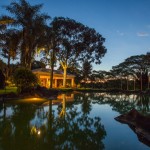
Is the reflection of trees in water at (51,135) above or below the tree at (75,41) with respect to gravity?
below

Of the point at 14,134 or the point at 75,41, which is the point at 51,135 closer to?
the point at 14,134

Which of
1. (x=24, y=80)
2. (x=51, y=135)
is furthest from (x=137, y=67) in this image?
(x=51, y=135)

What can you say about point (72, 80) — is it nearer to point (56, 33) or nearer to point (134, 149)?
point (56, 33)

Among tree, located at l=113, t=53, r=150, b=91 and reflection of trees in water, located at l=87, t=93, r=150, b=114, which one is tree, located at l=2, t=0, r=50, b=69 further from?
tree, located at l=113, t=53, r=150, b=91

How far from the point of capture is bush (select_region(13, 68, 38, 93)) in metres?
22.8

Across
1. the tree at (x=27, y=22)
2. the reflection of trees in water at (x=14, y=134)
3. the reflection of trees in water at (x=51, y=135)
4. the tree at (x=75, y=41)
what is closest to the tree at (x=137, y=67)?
the tree at (x=75, y=41)

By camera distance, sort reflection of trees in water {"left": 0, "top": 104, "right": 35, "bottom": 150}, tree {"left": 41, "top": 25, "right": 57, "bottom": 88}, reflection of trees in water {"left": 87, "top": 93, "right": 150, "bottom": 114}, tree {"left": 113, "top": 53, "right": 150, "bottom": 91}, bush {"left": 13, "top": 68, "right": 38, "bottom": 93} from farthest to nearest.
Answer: tree {"left": 113, "top": 53, "right": 150, "bottom": 91}, tree {"left": 41, "top": 25, "right": 57, "bottom": 88}, bush {"left": 13, "top": 68, "right": 38, "bottom": 93}, reflection of trees in water {"left": 87, "top": 93, "right": 150, "bottom": 114}, reflection of trees in water {"left": 0, "top": 104, "right": 35, "bottom": 150}

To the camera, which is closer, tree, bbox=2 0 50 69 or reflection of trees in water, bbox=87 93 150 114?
reflection of trees in water, bbox=87 93 150 114

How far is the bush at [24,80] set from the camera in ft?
74.9

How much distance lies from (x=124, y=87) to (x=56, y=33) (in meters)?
22.9

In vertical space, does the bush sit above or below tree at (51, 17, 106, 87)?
below

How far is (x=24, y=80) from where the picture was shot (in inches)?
907

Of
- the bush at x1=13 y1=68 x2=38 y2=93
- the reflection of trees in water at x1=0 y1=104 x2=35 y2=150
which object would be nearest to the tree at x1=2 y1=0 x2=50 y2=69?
the bush at x1=13 y1=68 x2=38 y2=93

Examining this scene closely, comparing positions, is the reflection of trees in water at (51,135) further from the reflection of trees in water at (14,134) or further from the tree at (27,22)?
the tree at (27,22)
